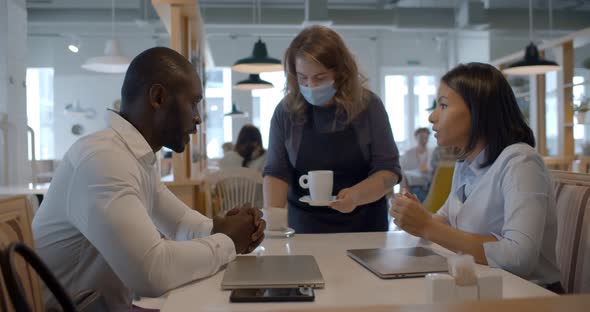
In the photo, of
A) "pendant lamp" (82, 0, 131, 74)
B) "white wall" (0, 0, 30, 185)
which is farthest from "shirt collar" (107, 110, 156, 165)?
"pendant lamp" (82, 0, 131, 74)

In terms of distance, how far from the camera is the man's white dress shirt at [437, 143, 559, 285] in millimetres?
1149

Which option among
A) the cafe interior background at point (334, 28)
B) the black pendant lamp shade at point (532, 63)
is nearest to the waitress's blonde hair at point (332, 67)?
the cafe interior background at point (334, 28)

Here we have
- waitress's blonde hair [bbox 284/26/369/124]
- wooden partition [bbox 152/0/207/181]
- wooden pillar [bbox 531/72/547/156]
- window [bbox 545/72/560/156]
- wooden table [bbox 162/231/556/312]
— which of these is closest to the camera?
wooden table [bbox 162/231/556/312]

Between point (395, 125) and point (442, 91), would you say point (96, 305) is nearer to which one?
point (442, 91)

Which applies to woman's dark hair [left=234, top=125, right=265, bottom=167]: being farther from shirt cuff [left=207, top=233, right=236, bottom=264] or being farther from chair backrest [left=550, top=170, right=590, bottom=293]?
shirt cuff [left=207, top=233, right=236, bottom=264]

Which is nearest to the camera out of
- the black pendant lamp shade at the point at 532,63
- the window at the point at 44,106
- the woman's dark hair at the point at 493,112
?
the woman's dark hair at the point at 493,112

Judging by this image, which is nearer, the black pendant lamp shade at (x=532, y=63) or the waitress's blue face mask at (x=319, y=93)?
the waitress's blue face mask at (x=319, y=93)

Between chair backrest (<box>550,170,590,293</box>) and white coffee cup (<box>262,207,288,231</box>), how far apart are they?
2.57 feet

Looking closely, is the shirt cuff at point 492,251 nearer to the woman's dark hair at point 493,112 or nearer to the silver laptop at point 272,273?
the woman's dark hair at point 493,112

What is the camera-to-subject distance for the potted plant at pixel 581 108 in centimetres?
670

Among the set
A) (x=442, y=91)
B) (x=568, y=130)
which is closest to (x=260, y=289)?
(x=442, y=91)

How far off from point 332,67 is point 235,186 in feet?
11.3

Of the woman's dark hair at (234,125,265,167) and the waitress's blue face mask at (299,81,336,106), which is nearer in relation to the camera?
the waitress's blue face mask at (299,81,336,106)

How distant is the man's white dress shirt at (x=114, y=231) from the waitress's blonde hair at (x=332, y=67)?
0.74m
